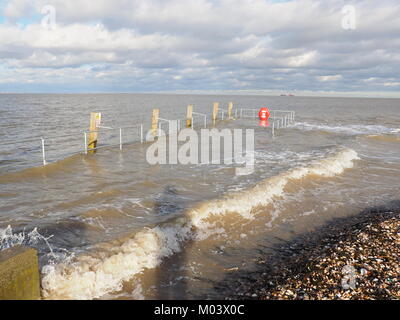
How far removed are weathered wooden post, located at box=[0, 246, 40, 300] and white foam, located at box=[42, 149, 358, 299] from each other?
1446 millimetres

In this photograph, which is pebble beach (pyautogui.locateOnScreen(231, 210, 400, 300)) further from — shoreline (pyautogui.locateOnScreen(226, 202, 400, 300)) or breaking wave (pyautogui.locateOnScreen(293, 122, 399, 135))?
breaking wave (pyautogui.locateOnScreen(293, 122, 399, 135))

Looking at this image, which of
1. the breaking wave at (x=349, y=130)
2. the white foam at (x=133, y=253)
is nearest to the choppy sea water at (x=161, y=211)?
the white foam at (x=133, y=253)

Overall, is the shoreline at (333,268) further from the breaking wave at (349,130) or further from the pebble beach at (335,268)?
the breaking wave at (349,130)

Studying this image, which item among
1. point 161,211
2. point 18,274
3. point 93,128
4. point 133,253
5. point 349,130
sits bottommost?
point 133,253

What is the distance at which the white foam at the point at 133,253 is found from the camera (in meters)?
5.25

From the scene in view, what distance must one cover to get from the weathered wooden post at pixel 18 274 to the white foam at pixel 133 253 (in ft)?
4.75

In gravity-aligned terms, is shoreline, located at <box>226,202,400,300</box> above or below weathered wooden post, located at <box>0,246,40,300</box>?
below

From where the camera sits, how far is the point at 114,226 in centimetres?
764

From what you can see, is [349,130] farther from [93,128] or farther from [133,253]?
[133,253]

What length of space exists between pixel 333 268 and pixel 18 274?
16.1 ft

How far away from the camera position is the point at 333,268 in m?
5.20

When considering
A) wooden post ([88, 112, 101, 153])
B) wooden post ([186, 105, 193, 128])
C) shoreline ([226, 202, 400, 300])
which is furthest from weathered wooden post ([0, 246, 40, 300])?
wooden post ([186, 105, 193, 128])

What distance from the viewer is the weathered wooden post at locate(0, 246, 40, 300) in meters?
3.45

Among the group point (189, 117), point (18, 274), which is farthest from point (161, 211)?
point (189, 117)
